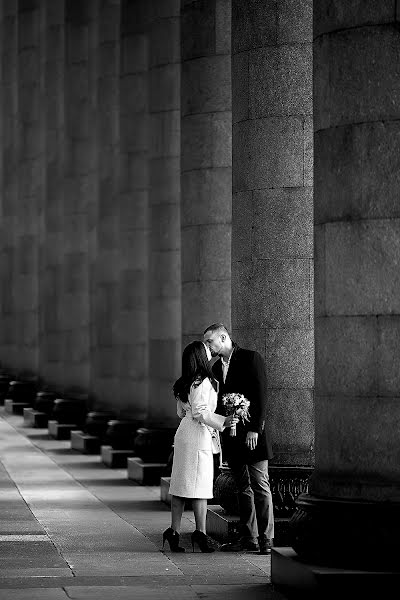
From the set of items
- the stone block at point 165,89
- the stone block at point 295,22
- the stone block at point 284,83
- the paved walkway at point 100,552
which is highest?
the stone block at point 165,89

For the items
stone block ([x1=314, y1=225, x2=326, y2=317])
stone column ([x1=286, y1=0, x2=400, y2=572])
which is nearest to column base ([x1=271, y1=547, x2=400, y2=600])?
stone column ([x1=286, y1=0, x2=400, y2=572])

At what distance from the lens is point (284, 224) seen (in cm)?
2166

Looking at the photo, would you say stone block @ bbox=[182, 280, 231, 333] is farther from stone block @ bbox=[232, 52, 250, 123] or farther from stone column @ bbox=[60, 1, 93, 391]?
stone column @ bbox=[60, 1, 93, 391]

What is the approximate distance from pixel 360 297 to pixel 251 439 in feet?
13.7

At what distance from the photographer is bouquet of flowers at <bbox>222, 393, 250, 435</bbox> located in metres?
19.3

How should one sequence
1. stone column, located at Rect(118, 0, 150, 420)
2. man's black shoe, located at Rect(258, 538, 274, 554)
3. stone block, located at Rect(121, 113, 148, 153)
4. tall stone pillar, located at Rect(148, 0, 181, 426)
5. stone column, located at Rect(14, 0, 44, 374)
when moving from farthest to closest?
1. stone column, located at Rect(14, 0, 44, 374)
2. stone block, located at Rect(121, 113, 148, 153)
3. stone column, located at Rect(118, 0, 150, 420)
4. tall stone pillar, located at Rect(148, 0, 181, 426)
5. man's black shoe, located at Rect(258, 538, 274, 554)

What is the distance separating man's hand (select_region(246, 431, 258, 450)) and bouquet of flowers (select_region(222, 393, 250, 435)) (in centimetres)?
21

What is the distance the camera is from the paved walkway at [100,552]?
1641 centimetres

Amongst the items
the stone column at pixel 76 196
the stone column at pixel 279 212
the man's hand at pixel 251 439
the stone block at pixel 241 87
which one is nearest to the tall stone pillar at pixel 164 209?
the stone block at pixel 241 87

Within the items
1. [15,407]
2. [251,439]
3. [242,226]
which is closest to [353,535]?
[251,439]

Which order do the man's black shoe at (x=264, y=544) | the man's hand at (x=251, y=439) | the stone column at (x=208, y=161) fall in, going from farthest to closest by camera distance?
1. the stone column at (x=208, y=161)
2. the man's black shoe at (x=264, y=544)
3. the man's hand at (x=251, y=439)

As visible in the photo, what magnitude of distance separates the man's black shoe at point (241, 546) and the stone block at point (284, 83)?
5.94 m

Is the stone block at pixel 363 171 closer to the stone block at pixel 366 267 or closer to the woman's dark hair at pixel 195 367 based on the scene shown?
the stone block at pixel 366 267

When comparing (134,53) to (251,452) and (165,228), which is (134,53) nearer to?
(165,228)
